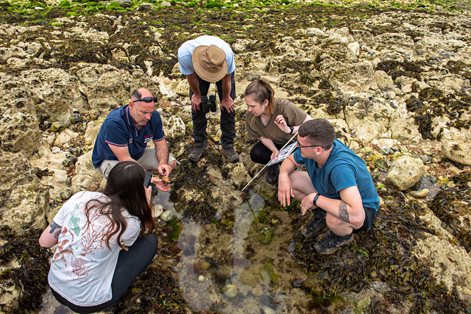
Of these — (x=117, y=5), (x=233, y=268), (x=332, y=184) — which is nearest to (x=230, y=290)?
(x=233, y=268)

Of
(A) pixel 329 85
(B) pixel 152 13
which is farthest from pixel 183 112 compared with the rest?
(B) pixel 152 13

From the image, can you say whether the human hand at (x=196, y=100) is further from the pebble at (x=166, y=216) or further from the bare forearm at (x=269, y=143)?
the pebble at (x=166, y=216)

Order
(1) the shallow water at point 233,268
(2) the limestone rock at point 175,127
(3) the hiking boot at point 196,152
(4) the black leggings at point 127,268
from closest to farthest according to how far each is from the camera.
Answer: (4) the black leggings at point 127,268
(1) the shallow water at point 233,268
(3) the hiking boot at point 196,152
(2) the limestone rock at point 175,127

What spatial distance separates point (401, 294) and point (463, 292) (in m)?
0.74

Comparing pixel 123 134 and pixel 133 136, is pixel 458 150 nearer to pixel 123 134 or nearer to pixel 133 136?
pixel 133 136

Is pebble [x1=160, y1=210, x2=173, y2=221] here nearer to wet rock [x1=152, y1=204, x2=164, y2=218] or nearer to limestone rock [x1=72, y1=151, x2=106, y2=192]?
wet rock [x1=152, y1=204, x2=164, y2=218]

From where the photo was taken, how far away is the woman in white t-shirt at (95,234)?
303cm

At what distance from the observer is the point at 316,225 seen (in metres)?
4.67

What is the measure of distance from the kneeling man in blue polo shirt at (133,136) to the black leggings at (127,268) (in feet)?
4.67

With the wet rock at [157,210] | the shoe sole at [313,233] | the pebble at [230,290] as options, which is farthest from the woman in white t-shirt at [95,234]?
the shoe sole at [313,233]

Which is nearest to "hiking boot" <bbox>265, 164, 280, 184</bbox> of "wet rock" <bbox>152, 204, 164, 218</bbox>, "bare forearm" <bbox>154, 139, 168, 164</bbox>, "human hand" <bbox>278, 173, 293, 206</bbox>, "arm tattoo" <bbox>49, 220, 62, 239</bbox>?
"human hand" <bbox>278, 173, 293, 206</bbox>

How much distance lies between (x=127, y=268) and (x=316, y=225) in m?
2.58

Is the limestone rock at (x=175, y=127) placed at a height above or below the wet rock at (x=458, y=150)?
above

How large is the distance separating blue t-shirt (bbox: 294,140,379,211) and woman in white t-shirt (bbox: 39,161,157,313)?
2055 millimetres
